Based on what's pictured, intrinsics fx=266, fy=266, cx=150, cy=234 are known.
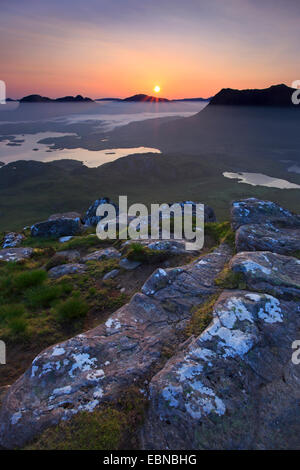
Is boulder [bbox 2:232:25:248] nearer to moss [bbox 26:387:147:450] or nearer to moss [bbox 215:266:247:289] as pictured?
moss [bbox 215:266:247:289]

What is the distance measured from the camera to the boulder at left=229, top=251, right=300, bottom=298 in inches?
270

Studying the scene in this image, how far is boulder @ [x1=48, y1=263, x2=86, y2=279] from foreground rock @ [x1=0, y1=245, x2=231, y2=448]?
4.31 m

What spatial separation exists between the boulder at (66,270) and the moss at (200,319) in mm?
5717

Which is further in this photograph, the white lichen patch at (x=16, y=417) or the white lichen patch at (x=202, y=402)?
the white lichen patch at (x=16, y=417)

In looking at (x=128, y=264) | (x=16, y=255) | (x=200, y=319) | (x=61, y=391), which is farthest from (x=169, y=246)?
(x=16, y=255)

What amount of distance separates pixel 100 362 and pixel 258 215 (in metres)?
10.4

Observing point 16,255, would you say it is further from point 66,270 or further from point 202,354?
point 202,354

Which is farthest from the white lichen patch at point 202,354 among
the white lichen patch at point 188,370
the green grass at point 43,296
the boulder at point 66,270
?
the boulder at point 66,270

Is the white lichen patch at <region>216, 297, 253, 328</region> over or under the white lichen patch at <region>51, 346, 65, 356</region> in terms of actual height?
over

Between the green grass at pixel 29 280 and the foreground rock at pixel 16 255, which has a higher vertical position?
the green grass at pixel 29 280

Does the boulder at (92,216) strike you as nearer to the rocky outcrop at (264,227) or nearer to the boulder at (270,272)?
the rocky outcrop at (264,227)

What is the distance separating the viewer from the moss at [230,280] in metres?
7.26

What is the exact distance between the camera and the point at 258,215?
42.7ft

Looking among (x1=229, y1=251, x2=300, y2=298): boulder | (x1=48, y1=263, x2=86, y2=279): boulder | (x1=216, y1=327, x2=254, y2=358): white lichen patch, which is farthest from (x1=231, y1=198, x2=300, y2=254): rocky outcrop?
(x1=48, y1=263, x2=86, y2=279): boulder
